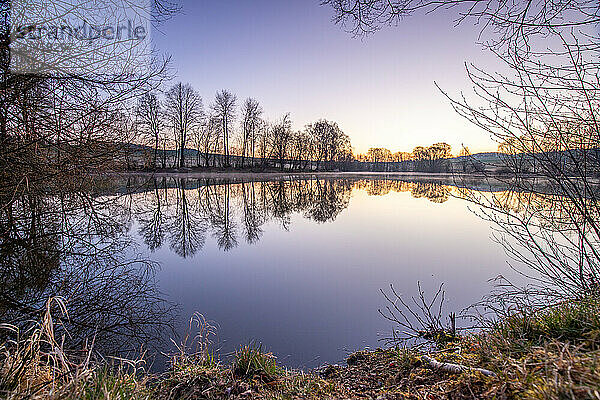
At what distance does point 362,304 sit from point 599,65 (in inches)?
146

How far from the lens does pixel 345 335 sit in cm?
372

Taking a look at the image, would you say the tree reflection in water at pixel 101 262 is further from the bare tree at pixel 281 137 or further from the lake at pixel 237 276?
Answer: the bare tree at pixel 281 137

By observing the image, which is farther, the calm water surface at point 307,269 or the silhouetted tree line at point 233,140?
the silhouetted tree line at point 233,140

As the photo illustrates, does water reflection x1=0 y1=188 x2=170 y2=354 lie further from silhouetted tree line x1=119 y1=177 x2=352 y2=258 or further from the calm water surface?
silhouetted tree line x1=119 y1=177 x2=352 y2=258

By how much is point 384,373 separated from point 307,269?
3.58 metres

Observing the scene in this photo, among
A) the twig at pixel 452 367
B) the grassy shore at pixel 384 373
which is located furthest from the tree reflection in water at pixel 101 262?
the twig at pixel 452 367

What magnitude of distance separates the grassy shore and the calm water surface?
0.55 metres

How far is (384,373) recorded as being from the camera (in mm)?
2635

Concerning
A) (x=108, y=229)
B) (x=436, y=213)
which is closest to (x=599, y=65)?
(x=108, y=229)

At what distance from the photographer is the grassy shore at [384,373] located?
1.55 metres

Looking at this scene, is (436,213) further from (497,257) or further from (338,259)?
(338,259)

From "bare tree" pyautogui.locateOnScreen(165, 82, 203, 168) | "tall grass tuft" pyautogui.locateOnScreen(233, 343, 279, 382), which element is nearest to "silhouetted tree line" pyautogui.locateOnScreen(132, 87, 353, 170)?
"bare tree" pyautogui.locateOnScreen(165, 82, 203, 168)

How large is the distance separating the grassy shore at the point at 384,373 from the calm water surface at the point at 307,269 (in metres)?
0.55

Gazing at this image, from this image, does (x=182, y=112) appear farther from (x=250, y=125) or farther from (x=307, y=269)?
(x=307, y=269)
